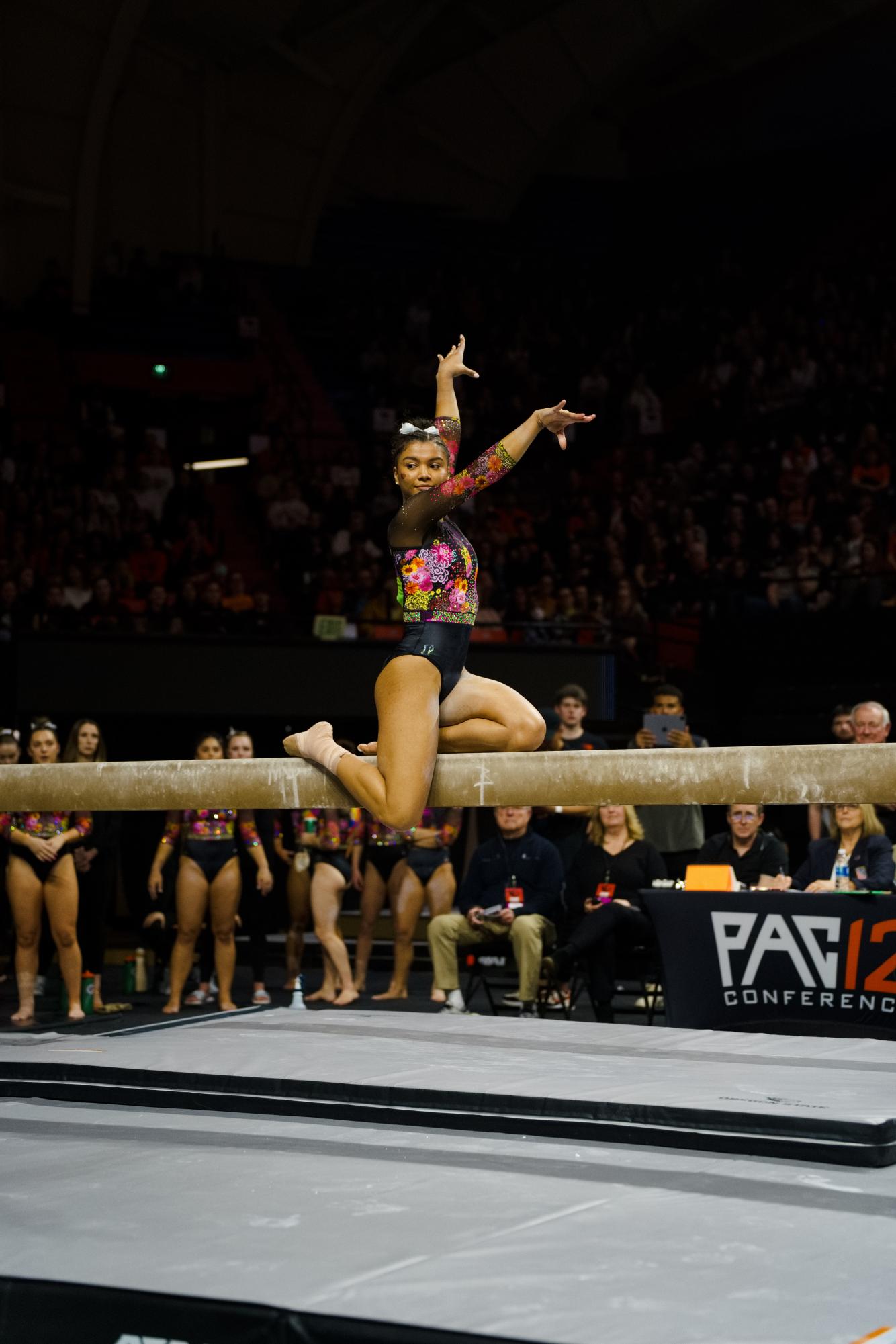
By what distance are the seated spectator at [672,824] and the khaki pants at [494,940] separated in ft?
5.08

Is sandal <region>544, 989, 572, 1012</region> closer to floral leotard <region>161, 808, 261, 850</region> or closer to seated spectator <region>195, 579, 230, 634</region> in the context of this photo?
floral leotard <region>161, 808, 261, 850</region>

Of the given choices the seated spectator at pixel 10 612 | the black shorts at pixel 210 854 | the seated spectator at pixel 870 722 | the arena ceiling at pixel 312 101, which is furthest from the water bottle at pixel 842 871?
the arena ceiling at pixel 312 101

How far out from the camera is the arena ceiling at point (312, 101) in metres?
18.6

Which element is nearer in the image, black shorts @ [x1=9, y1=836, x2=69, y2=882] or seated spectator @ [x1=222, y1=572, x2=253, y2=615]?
black shorts @ [x1=9, y1=836, x2=69, y2=882]

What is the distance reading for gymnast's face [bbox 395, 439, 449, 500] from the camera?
4.45 m

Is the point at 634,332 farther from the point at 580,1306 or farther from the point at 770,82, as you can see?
the point at 580,1306

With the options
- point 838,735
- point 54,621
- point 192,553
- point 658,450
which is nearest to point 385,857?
point 838,735

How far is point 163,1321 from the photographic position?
2.95 meters

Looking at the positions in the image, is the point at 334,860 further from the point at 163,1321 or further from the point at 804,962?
the point at 163,1321

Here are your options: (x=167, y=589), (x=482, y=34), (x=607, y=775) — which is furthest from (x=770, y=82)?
(x=607, y=775)

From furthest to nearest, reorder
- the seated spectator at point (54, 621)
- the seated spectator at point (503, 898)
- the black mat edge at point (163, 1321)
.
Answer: the seated spectator at point (54, 621) → the seated spectator at point (503, 898) → the black mat edge at point (163, 1321)

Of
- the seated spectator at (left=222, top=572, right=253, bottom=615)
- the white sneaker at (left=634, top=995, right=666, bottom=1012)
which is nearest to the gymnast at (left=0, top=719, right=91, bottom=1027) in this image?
the white sneaker at (left=634, top=995, right=666, bottom=1012)

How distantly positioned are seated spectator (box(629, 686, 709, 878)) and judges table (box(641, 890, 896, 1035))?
2238 mm

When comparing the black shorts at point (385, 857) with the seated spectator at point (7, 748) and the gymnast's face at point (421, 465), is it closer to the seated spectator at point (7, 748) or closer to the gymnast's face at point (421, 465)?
the seated spectator at point (7, 748)
